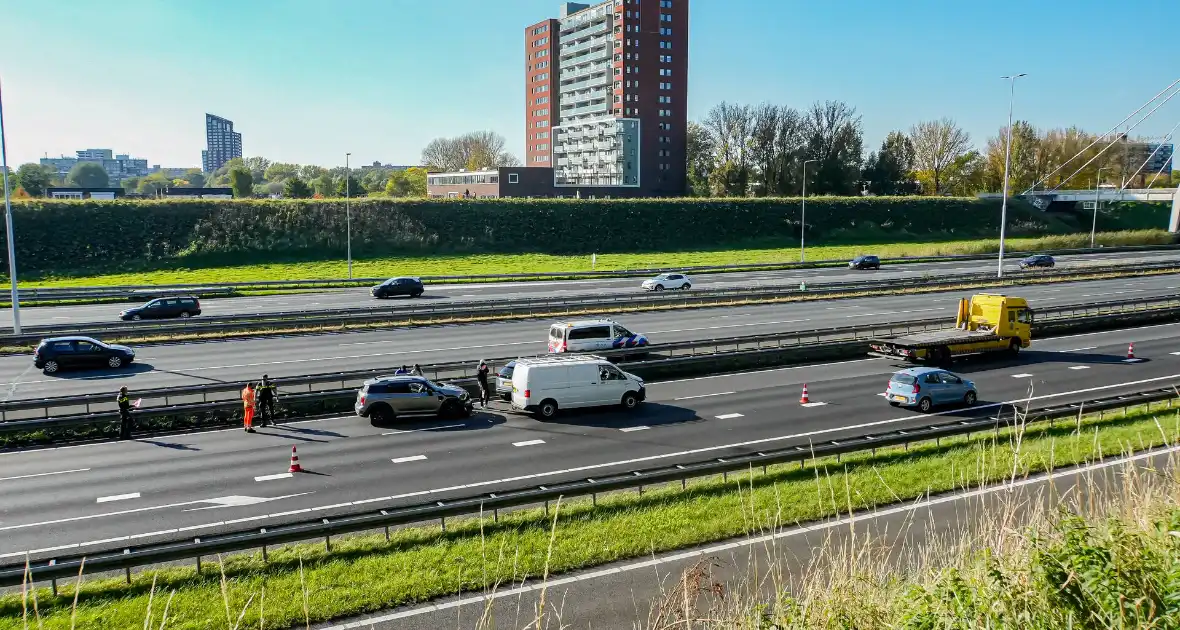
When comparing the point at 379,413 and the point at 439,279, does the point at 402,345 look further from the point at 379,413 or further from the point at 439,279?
the point at 439,279

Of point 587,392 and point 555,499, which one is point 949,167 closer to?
point 587,392

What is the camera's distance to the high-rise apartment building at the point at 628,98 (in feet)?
407

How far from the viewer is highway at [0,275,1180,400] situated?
95.3ft

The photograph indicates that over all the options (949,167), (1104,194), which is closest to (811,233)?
(1104,194)

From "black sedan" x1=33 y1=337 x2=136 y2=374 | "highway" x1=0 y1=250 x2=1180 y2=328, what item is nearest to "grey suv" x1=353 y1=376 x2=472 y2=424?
"black sedan" x1=33 y1=337 x2=136 y2=374

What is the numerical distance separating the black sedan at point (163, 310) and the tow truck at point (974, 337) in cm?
3218

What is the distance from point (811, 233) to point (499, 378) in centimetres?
8180

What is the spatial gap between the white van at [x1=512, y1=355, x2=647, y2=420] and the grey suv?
1838 mm

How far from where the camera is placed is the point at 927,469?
17.8 m

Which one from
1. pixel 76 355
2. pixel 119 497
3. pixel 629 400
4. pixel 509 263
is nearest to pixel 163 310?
pixel 76 355

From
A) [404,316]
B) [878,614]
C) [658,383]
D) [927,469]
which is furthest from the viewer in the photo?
[404,316]

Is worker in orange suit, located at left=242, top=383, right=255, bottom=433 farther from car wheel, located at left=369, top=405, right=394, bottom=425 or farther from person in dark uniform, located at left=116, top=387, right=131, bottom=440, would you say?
car wheel, located at left=369, top=405, right=394, bottom=425

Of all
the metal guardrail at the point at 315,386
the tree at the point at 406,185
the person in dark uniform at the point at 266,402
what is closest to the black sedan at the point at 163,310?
the metal guardrail at the point at 315,386

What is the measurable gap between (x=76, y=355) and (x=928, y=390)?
94.7 ft
